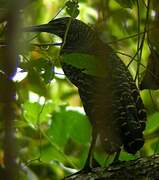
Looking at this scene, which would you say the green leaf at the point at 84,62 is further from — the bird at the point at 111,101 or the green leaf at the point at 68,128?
the green leaf at the point at 68,128

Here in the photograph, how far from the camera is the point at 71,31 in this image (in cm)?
262

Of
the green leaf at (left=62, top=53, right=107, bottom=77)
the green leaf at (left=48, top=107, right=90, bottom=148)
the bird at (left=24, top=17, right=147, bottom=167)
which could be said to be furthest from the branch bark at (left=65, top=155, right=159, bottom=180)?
the green leaf at (left=48, top=107, right=90, bottom=148)

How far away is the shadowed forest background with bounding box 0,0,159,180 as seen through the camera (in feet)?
2.79

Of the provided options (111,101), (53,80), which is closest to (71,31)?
(53,80)

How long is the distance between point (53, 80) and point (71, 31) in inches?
16.3

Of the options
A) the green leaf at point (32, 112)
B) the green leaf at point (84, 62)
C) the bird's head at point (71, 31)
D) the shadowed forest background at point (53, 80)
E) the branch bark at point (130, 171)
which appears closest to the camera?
the shadowed forest background at point (53, 80)

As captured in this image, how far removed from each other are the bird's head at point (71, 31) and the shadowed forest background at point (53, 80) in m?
0.08

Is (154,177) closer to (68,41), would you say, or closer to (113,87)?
(113,87)

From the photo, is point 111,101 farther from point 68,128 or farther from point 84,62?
point 68,128

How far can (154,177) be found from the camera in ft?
5.57

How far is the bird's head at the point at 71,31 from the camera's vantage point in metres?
2.43

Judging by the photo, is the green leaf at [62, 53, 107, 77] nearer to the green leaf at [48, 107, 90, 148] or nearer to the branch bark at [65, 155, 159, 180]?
the branch bark at [65, 155, 159, 180]

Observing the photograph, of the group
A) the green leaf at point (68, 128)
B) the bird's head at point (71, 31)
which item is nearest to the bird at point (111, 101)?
the bird's head at point (71, 31)

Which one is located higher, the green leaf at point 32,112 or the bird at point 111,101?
the bird at point 111,101
